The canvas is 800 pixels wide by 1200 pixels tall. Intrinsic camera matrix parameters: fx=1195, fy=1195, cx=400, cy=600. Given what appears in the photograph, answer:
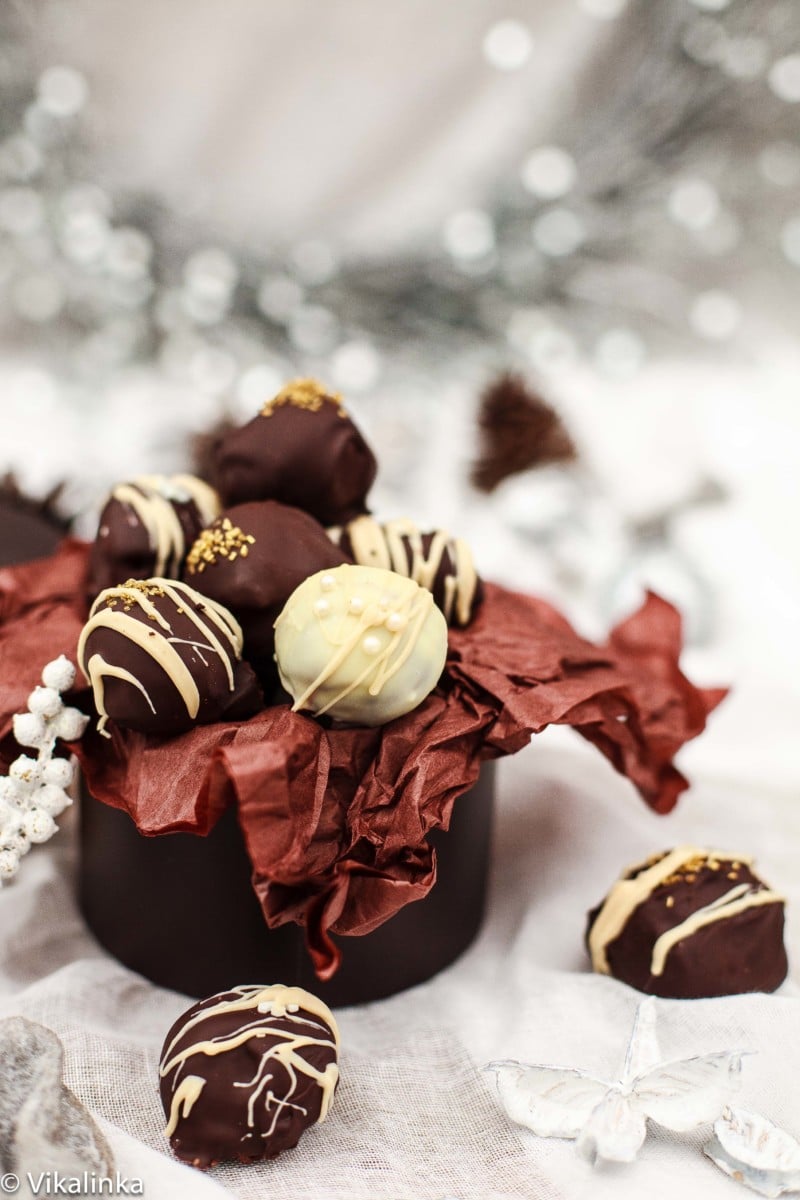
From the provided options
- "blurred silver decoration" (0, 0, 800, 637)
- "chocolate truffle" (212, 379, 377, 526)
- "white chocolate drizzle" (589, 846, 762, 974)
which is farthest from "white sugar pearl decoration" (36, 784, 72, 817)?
"blurred silver decoration" (0, 0, 800, 637)

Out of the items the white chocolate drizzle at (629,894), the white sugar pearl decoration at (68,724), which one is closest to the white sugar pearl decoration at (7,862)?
the white sugar pearl decoration at (68,724)

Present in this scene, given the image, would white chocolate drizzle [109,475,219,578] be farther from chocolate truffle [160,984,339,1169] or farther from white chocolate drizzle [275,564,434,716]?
chocolate truffle [160,984,339,1169]

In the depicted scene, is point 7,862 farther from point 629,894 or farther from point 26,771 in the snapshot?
point 629,894

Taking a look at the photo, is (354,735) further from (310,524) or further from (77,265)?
(77,265)

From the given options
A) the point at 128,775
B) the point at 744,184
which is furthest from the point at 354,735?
the point at 744,184

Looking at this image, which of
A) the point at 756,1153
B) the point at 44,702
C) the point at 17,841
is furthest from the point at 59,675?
the point at 756,1153
